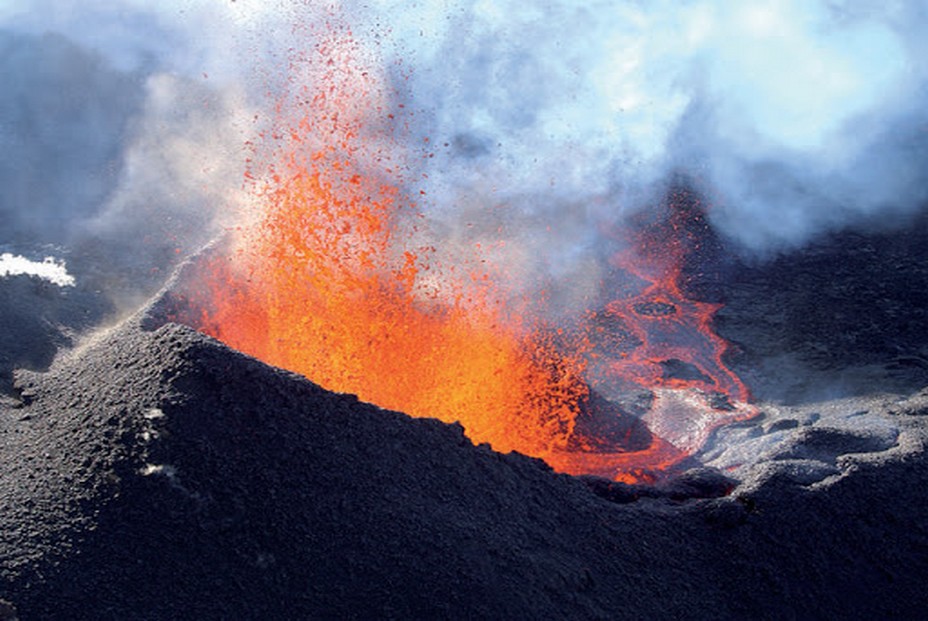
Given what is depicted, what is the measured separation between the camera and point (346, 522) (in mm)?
5121

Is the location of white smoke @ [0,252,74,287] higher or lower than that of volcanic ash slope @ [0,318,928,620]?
higher

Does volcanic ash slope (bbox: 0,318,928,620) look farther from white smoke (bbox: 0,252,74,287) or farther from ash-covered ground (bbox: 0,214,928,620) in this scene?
white smoke (bbox: 0,252,74,287)

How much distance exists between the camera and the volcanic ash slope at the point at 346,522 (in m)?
4.81

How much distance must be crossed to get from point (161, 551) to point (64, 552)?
59 cm

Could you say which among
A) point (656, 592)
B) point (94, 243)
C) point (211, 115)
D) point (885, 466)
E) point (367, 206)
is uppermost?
point (211, 115)

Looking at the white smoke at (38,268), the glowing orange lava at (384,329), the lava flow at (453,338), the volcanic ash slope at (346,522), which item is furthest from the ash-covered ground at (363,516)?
the white smoke at (38,268)

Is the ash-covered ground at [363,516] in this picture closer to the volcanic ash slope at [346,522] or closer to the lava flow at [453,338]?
the volcanic ash slope at [346,522]

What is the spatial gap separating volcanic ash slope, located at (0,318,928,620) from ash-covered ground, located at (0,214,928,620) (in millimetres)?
14

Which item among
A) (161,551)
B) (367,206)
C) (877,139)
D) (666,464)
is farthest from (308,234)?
(877,139)

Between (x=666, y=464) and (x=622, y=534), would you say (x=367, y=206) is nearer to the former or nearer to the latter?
(x=666, y=464)

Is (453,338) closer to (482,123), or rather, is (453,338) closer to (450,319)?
(450,319)

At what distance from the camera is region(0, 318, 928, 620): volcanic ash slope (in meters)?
4.81

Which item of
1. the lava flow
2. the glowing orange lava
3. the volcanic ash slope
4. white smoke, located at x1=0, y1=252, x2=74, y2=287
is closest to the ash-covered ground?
the volcanic ash slope

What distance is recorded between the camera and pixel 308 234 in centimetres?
1074
